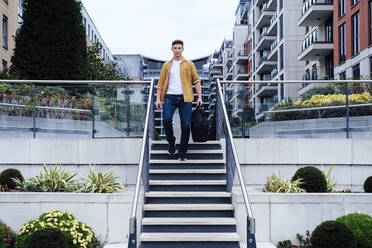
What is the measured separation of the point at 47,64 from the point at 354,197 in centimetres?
1158

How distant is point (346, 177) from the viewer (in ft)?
31.2

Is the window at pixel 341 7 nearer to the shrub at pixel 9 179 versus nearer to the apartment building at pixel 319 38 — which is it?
the apartment building at pixel 319 38

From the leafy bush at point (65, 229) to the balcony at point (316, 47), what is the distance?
102 feet

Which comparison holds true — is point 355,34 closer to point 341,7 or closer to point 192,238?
point 341,7

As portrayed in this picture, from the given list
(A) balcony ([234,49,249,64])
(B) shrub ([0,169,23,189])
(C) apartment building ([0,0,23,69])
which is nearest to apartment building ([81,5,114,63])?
(C) apartment building ([0,0,23,69])

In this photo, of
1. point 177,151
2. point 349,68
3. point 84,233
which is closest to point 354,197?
point 177,151

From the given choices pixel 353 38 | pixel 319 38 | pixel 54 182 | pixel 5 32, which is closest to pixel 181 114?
pixel 54 182

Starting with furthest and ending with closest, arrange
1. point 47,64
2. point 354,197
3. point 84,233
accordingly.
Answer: point 47,64 → point 354,197 → point 84,233

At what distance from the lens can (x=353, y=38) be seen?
2886cm

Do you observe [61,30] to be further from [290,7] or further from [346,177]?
[290,7]

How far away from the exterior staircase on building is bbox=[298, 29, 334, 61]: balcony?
28.2 m

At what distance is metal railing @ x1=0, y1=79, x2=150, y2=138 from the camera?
9.89 m

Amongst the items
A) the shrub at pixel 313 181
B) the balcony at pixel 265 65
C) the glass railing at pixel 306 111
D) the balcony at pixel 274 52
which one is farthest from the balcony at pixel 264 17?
the shrub at pixel 313 181

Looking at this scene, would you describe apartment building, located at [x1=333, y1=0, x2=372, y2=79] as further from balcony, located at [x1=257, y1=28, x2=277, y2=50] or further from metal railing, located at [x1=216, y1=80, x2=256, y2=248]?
balcony, located at [x1=257, y1=28, x2=277, y2=50]
